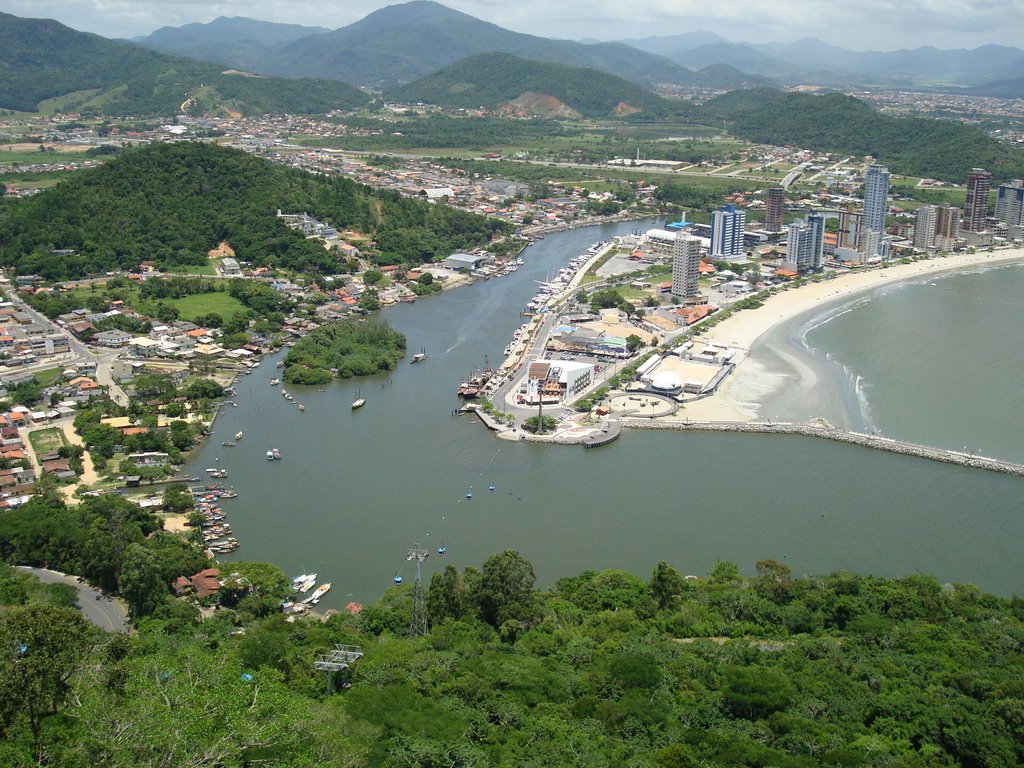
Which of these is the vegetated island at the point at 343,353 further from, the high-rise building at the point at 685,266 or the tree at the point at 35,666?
the tree at the point at 35,666

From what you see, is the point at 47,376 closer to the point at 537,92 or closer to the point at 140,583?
the point at 140,583

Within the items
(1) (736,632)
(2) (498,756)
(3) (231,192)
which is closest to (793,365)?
(1) (736,632)

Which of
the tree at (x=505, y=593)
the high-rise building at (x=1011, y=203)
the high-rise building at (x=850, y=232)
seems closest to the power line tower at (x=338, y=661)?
the tree at (x=505, y=593)

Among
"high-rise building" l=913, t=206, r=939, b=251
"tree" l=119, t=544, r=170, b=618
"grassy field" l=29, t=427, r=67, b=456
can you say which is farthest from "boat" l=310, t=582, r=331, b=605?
"high-rise building" l=913, t=206, r=939, b=251

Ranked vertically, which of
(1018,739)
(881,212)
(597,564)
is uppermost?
(881,212)

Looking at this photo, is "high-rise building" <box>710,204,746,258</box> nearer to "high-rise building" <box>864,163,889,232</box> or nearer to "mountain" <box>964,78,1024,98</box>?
"high-rise building" <box>864,163,889,232</box>

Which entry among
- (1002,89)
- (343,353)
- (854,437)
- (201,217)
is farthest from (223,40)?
(854,437)

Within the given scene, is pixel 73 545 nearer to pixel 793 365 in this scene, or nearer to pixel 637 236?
pixel 793 365
